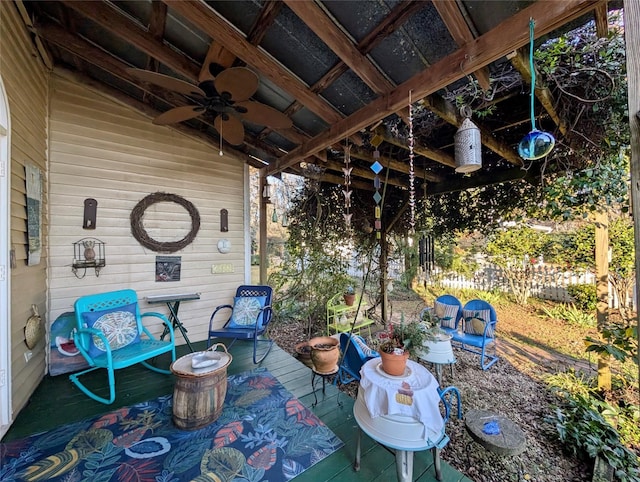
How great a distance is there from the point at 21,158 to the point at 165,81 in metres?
1.52

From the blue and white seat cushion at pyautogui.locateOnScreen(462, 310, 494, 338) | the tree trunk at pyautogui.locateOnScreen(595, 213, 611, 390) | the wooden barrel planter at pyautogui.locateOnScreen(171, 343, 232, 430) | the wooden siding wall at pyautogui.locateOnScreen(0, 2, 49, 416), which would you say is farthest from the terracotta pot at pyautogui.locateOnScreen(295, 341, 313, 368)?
the tree trunk at pyautogui.locateOnScreen(595, 213, 611, 390)

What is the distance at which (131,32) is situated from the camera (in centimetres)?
215

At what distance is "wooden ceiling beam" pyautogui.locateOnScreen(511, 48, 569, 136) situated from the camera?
1.53m

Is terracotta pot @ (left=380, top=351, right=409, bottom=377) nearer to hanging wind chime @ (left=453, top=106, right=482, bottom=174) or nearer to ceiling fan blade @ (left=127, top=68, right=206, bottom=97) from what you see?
hanging wind chime @ (left=453, top=106, right=482, bottom=174)

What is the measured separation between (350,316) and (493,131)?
3388mm

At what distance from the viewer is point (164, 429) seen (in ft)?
6.61

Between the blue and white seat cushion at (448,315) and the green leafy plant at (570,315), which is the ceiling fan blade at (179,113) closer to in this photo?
the blue and white seat cushion at (448,315)

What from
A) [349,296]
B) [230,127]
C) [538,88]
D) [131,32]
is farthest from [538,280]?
[131,32]

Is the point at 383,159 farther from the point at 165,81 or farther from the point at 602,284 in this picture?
the point at 602,284

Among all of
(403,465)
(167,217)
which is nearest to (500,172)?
(403,465)

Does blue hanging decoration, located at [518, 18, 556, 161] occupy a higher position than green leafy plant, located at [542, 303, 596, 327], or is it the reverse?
blue hanging decoration, located at [518, 18, 556, 161]

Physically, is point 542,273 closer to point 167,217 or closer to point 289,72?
point 289,72

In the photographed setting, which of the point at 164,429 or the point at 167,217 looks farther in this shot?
the point at 167,217

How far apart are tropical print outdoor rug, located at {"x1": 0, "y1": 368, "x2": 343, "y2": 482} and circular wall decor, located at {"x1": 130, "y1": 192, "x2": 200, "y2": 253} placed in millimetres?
1961
